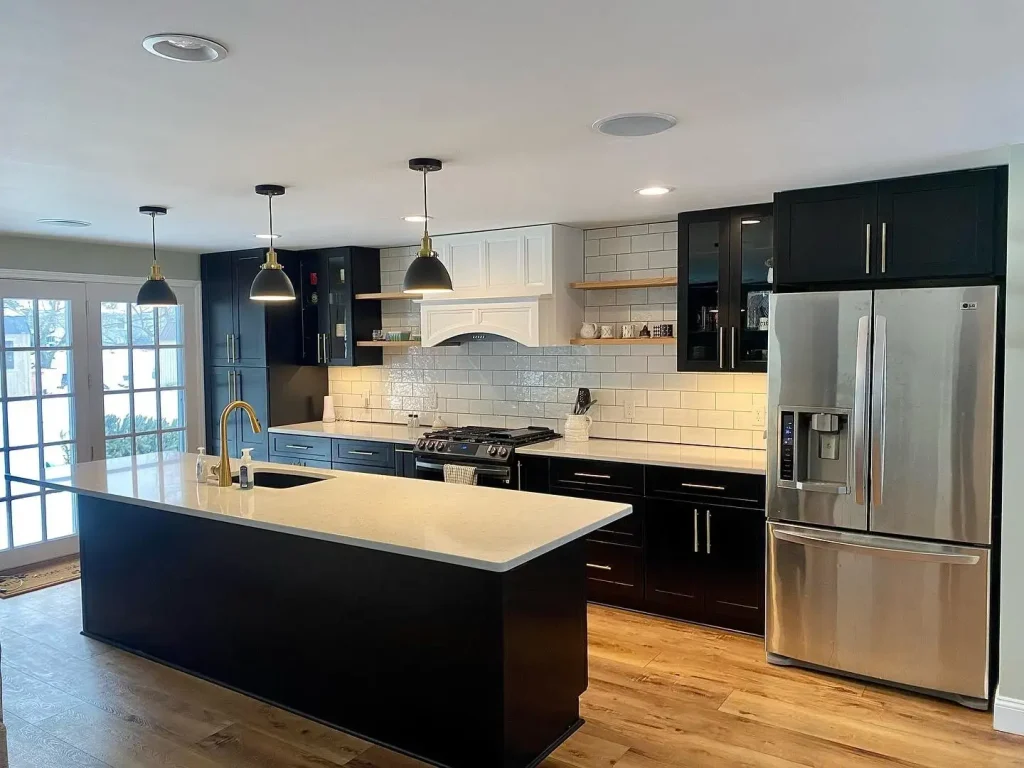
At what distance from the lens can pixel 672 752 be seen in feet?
9.83

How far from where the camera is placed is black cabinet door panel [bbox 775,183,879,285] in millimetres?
3582

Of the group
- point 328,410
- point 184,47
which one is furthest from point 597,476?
point 184,47

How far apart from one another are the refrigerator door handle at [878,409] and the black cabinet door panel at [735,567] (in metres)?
0.70

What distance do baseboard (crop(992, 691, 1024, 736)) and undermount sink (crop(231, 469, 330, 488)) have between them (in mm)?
3128

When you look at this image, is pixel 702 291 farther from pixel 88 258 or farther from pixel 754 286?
pixel 88 258

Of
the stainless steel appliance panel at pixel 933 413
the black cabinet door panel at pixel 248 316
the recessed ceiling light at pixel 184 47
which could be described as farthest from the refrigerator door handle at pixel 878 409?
the black cabinet door panel at pixel 248 316

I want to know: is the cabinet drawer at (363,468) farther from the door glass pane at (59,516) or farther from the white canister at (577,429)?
the door glass pane at (59,516)

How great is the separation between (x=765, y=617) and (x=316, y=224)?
3425 millimetres

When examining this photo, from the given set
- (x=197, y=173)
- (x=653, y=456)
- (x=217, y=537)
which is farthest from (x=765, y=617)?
(x=197, y=173)

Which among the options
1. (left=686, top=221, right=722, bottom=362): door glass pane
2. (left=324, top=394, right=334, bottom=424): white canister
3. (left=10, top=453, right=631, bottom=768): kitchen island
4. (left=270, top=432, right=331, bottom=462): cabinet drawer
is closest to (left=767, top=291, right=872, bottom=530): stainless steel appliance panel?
(left=686, top=221, right=722, bottom=362): door glass pane

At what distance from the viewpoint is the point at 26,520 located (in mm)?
5488

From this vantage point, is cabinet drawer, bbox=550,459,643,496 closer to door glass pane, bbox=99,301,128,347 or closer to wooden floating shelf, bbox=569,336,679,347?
wooden floating shelf, bbox=569,336,679,347

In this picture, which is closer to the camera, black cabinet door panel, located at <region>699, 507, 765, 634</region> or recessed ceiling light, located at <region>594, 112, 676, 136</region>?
recessed ceiling light, located at <region>594, 112, 676, 136</region>

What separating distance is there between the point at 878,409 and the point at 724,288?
119 cm
